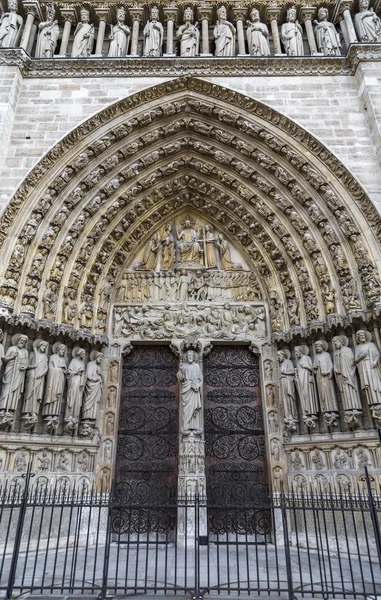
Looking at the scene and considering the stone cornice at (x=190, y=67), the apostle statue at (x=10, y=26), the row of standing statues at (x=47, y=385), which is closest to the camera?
the row of standing statues at (x=47, y=385)

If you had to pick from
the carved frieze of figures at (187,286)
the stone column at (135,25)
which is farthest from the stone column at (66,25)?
the carved frieze of figures at (187,286)

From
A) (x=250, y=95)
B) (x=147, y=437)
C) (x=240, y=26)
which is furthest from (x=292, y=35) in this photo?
(x=147, y=437)

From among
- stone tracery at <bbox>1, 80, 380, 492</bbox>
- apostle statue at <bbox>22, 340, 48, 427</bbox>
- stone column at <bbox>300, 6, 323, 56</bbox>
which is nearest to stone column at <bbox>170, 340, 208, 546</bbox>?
stone tracery at <bbox>1, 80, 380, 492</bbox>

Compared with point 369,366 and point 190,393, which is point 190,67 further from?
point 369,366

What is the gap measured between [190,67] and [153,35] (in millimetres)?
1301

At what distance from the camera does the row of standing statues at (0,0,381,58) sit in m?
8.31

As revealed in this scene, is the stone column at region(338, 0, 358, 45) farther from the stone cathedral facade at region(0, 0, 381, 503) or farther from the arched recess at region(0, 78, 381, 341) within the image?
the arched recess at region(0, 78, 381, 341)

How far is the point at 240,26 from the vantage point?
8.78 m

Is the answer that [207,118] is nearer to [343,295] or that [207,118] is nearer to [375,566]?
[343,295]

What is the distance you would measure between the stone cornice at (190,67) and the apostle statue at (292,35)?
1.61ft

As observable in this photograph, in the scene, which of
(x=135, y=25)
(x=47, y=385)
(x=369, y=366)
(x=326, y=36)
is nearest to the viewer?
(x=369, y=366)

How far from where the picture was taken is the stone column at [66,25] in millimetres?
8531

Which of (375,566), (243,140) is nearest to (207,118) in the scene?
(243,140)

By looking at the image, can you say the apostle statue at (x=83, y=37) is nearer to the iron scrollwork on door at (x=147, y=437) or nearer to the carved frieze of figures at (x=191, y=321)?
the carved frieze of figures at (x=191, y=321)
